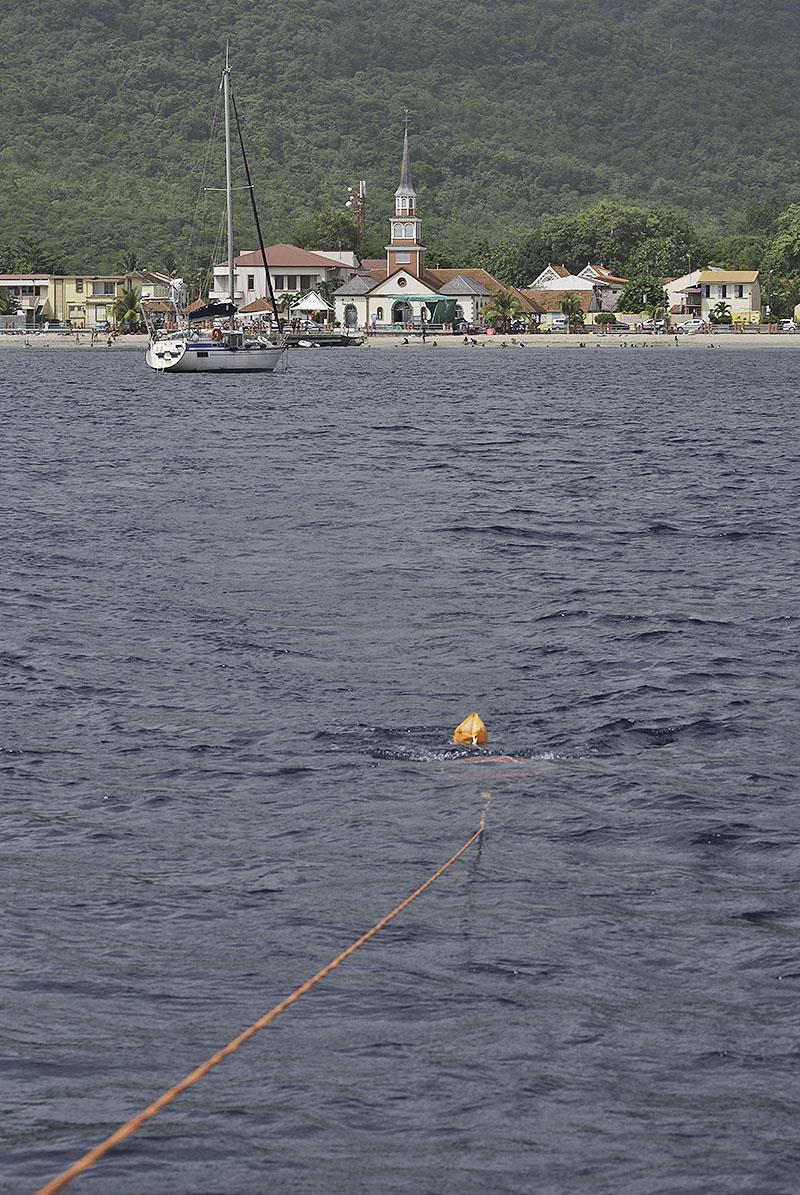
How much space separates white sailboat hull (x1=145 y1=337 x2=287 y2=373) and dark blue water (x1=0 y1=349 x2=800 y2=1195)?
261ft

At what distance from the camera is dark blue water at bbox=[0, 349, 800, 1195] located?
987cm

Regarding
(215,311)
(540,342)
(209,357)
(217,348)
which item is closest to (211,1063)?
(217,348)

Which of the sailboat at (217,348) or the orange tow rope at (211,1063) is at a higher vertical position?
the sailboat at (217,348)

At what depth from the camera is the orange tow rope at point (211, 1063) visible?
9.25 m

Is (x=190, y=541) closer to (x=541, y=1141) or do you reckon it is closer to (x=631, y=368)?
(x=541, y=1141)

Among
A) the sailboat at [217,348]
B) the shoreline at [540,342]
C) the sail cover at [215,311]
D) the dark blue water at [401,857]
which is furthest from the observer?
the shoreline at [540,342]

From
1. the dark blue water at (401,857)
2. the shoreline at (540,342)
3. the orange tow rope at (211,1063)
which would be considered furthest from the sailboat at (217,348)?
the orange tow rope at (211,1063)

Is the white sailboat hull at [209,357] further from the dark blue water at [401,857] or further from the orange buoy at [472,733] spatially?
the orange buoy at [472,733]

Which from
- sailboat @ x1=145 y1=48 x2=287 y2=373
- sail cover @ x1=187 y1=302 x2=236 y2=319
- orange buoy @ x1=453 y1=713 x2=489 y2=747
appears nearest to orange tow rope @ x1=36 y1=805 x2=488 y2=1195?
orange buoy @ x1=453 y1=713 x2=489 y2=747

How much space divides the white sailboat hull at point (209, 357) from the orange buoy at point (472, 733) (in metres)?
96.0

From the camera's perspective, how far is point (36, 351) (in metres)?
189

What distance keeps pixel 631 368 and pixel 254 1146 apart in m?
129

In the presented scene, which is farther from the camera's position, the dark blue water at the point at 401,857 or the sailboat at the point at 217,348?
the sailboat at the point at 217,348

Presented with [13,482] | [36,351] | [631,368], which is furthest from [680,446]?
[36,351]
